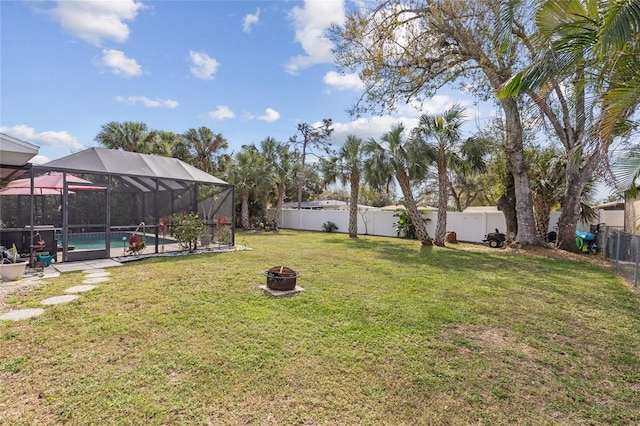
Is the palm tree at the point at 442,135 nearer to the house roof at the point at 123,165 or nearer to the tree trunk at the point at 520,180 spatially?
the tree trunk at the point at 520,180

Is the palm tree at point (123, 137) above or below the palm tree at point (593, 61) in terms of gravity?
above

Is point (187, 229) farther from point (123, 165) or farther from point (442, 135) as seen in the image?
point (442, 135)

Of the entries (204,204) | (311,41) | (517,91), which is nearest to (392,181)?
(311,41)

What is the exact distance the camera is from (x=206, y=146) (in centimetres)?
2323

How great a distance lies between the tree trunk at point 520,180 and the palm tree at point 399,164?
10.2ft

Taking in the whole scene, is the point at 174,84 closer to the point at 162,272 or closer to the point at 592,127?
the point at 162,272

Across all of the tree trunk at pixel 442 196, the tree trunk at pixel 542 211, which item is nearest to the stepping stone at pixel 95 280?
the tree trunk at pixel 442 196

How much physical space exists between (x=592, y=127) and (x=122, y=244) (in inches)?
459

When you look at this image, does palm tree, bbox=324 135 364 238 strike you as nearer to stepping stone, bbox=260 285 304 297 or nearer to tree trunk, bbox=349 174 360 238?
tree trunk, bbox=349 174 360 238

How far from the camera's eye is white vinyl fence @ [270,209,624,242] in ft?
42.7

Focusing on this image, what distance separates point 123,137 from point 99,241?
1154 centimetres

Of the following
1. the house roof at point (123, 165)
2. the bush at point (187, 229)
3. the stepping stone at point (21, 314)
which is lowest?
the stepping stone at point (21, 314)

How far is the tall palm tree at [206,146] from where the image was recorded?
23.0 m

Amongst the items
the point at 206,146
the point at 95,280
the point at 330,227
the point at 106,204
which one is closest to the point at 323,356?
the point at 95,280
